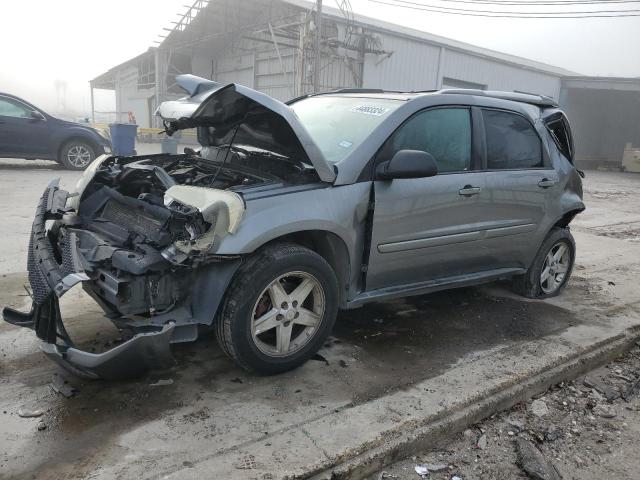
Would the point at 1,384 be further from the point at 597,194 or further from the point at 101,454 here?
the point at 597,194

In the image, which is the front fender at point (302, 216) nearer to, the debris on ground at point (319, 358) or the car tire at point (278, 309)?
the car tire at point (278, 309)

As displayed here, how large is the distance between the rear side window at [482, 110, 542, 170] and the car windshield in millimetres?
918

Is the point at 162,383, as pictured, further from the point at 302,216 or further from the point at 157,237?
the point at 302,216

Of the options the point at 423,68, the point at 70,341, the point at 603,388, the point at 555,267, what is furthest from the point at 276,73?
the point at 70,341

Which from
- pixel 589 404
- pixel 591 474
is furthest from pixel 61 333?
pixel 589 404

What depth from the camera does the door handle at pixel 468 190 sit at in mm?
3802

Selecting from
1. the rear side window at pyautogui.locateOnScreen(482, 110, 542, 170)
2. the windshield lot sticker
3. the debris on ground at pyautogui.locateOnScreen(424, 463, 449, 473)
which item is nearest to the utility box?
the rear side window at pyautogui.locateOnScreen(482, 110, 542, 170)

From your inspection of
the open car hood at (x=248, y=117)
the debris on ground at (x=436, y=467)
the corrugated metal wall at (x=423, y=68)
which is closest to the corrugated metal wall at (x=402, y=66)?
the corrugated metal wall at (x=423, y=68)

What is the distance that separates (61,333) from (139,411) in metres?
0.57

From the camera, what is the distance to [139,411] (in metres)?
2.74

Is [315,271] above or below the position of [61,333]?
above

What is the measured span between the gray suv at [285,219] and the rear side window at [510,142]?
0.02m

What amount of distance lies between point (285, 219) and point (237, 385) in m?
1.01

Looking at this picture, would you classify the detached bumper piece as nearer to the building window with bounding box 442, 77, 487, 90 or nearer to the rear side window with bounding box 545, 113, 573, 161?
the rear side window with bounding box 545, 113, 573, 161
